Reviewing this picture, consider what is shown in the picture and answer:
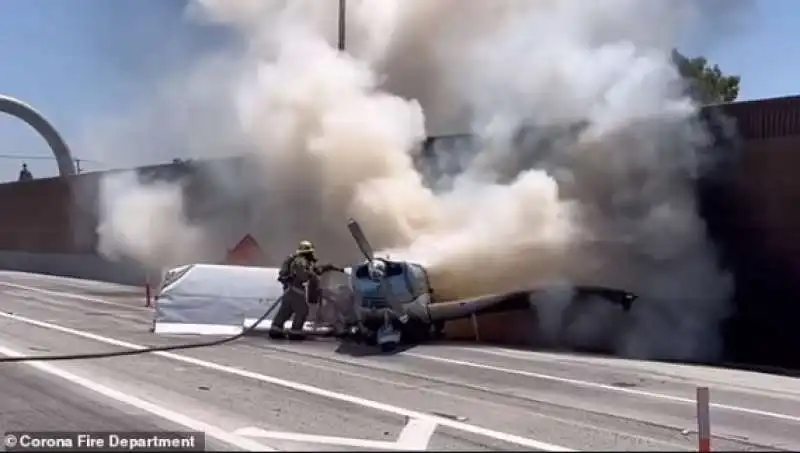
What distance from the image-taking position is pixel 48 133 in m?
63.1

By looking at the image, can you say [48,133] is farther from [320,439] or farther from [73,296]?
[320,439]

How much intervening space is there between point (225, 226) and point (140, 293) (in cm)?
394

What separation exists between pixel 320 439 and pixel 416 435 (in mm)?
858

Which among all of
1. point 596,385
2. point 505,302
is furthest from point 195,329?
point 596,385

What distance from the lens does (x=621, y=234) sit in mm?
17969

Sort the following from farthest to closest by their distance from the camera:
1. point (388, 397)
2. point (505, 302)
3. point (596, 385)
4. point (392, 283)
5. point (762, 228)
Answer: point (505, 302)
point (762, 228)
point (392, 283)
point (596, 385)
point (388, 397)

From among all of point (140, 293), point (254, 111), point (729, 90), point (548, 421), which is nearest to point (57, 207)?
point (140, 293)

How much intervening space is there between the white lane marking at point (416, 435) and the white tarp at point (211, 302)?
9.00 metres

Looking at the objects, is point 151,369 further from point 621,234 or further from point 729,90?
point 729,90

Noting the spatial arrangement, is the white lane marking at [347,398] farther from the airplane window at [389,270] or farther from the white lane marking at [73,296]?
the white lane marking at [73,296]

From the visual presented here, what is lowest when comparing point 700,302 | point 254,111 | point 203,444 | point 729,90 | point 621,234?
point 203,444

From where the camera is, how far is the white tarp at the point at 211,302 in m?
18.4

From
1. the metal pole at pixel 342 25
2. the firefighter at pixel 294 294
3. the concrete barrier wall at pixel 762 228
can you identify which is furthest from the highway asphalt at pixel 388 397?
the metal pole at pixel 342 25

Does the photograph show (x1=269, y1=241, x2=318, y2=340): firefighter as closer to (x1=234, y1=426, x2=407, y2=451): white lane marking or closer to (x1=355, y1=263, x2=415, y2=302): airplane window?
(x1=355, y1=263, x2=415, y2=302): airplane window
